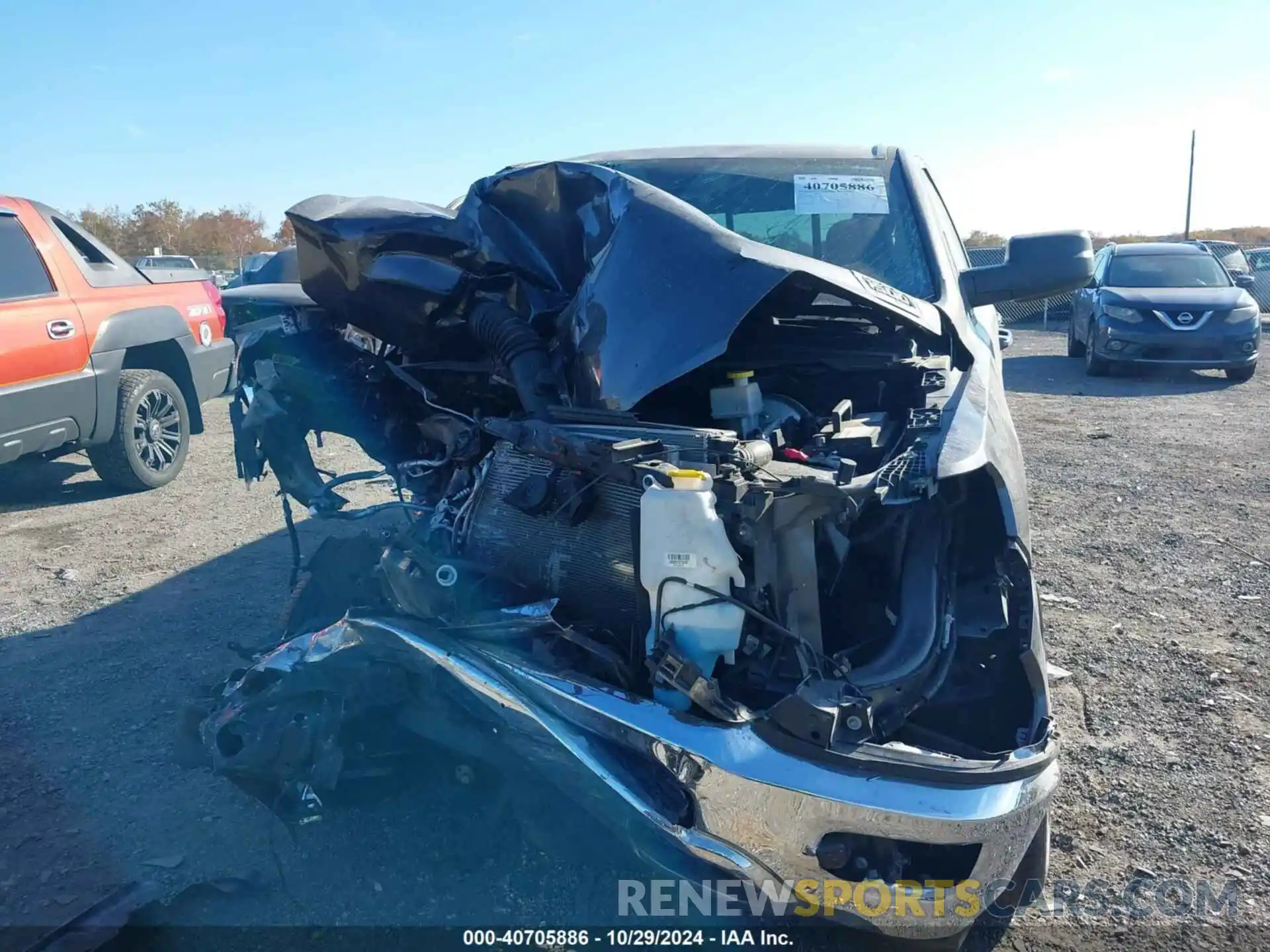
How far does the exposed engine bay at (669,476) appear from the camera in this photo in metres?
2.03

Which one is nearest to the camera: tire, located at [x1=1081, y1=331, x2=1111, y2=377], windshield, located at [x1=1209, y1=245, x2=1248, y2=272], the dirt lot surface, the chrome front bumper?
the chrome front bumper

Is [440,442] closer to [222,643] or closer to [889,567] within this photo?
[222,643]

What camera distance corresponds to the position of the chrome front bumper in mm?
1768

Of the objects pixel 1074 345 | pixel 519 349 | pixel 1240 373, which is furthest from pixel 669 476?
pixel 1074 345

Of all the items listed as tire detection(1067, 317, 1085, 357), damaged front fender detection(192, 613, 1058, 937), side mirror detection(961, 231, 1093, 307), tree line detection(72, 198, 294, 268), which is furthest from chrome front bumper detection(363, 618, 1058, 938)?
tree line detection(72, 198, 294, 268)

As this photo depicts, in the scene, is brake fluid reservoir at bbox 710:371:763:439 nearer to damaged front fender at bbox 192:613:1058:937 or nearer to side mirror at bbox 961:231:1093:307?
damaged front fender at bbox 192:613:1058:937

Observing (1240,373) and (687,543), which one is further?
(1240,373)

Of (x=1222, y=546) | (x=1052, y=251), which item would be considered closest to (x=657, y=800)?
(x=1052, y=251)

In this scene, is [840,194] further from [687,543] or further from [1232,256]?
[1232,256]

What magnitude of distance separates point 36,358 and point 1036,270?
226 inches

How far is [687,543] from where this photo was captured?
78.5 inches

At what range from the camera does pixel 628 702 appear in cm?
186

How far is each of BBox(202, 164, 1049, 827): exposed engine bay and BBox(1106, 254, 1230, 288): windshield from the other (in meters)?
10.4

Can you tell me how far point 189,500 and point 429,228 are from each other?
160 inches
